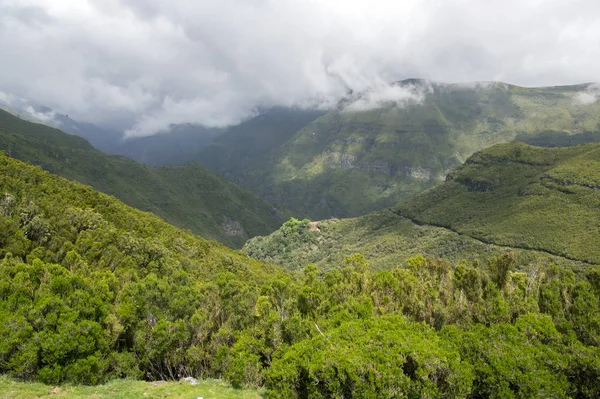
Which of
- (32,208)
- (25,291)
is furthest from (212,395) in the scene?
(32,208)

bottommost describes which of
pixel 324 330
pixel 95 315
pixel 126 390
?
pixel 126 390

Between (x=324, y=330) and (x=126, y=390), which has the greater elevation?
(x=324, y=330)

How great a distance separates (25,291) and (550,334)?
44014 mm

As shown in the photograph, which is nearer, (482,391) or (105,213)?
(482,391)

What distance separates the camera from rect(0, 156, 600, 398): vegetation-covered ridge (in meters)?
24.0

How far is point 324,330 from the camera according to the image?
32.4 metres

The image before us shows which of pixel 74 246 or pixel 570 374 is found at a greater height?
pixel 570 374

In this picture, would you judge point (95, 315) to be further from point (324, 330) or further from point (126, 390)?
point (324, 330)

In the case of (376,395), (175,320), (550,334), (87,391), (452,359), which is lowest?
(87,391)

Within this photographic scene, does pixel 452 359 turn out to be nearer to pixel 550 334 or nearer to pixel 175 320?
pixel 550 334

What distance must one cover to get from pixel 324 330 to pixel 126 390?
53.6 feet

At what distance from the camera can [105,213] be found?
89.2m

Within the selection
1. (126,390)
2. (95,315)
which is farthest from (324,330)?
(95,315)

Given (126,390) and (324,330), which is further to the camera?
(324,330)
